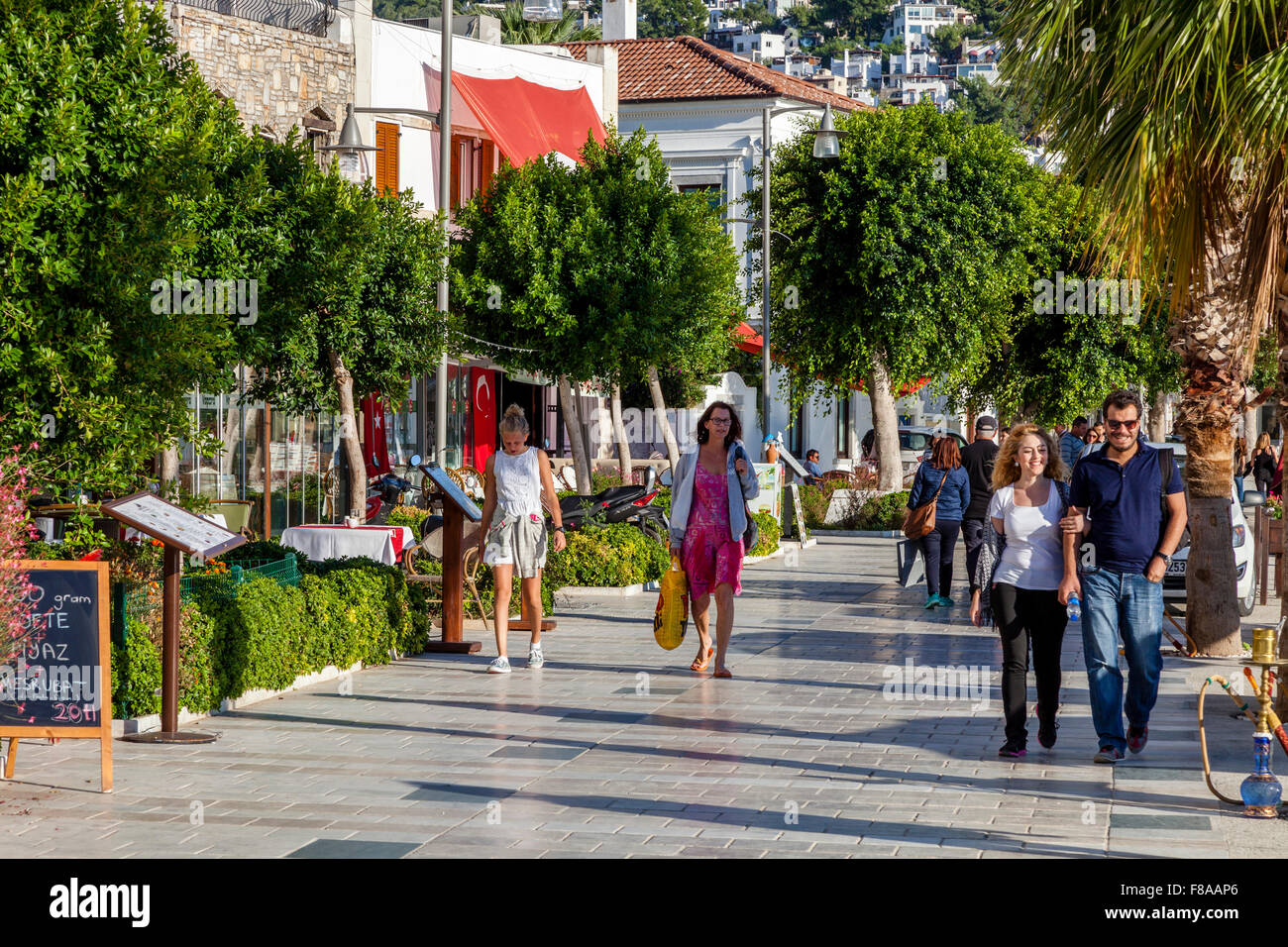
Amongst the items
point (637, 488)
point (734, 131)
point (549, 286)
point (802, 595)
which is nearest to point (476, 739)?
point (802, 595)

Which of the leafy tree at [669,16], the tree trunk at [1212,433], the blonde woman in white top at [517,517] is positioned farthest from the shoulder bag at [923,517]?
the leafy tree at [669,16]

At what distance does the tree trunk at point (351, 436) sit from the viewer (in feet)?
62.6

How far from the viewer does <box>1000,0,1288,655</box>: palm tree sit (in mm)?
8234

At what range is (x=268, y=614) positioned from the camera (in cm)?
1024

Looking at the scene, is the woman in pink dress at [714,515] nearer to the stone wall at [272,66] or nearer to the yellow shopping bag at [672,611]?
the yellow shopping bag at [672,611]

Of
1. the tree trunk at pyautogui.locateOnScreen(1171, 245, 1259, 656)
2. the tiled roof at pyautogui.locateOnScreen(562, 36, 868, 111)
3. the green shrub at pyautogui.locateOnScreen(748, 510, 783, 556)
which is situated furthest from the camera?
the tiled roof at pyautogui.locateOnScreen(562, 36, 868, 111)

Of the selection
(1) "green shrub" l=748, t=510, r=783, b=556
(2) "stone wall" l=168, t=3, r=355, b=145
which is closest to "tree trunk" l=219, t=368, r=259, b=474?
(2) "stone wall" l=168, t=3, r=355, b=145

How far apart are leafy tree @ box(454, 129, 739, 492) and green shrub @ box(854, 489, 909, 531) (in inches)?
251

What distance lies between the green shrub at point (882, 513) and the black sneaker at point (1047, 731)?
70.3 ft

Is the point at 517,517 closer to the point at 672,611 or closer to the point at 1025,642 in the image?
the point at 672,611

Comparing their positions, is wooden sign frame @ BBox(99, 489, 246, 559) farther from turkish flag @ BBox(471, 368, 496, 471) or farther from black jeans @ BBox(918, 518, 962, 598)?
turkish flag @ BBox(471, 368, 496, 471)

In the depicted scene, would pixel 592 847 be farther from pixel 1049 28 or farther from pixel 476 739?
pixel 1049 28

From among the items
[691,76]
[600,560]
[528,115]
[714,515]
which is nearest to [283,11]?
[528,115]

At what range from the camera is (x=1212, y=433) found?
12.3 m
